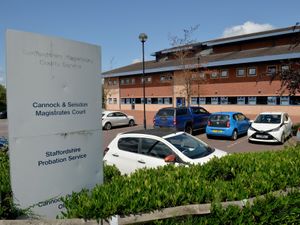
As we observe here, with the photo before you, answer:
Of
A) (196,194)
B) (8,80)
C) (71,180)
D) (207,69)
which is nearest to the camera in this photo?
(8,80)

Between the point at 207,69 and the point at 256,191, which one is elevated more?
the point at 207,69

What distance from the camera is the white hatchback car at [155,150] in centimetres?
650

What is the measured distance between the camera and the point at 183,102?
34156 mm

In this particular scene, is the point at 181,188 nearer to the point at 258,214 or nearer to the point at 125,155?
the point at 258,214

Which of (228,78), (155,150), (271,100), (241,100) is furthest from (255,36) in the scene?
(155,150)

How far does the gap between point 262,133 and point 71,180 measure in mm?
12895

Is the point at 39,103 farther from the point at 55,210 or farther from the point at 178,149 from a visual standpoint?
the point at 178,149

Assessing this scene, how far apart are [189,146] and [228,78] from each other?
24751 mm

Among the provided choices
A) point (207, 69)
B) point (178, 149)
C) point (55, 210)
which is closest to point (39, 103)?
point (55, 210)

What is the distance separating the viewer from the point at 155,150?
22.3ft

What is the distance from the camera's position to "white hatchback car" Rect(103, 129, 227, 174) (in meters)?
6.50

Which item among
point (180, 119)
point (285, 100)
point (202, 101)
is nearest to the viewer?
point (180, 119)

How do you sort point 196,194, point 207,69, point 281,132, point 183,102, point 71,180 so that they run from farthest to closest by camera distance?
1. point 183,102
2. point 207,69
3. point 281,132
4. point 71,180
5. point 196,194

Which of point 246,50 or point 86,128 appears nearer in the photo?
point 86,128
